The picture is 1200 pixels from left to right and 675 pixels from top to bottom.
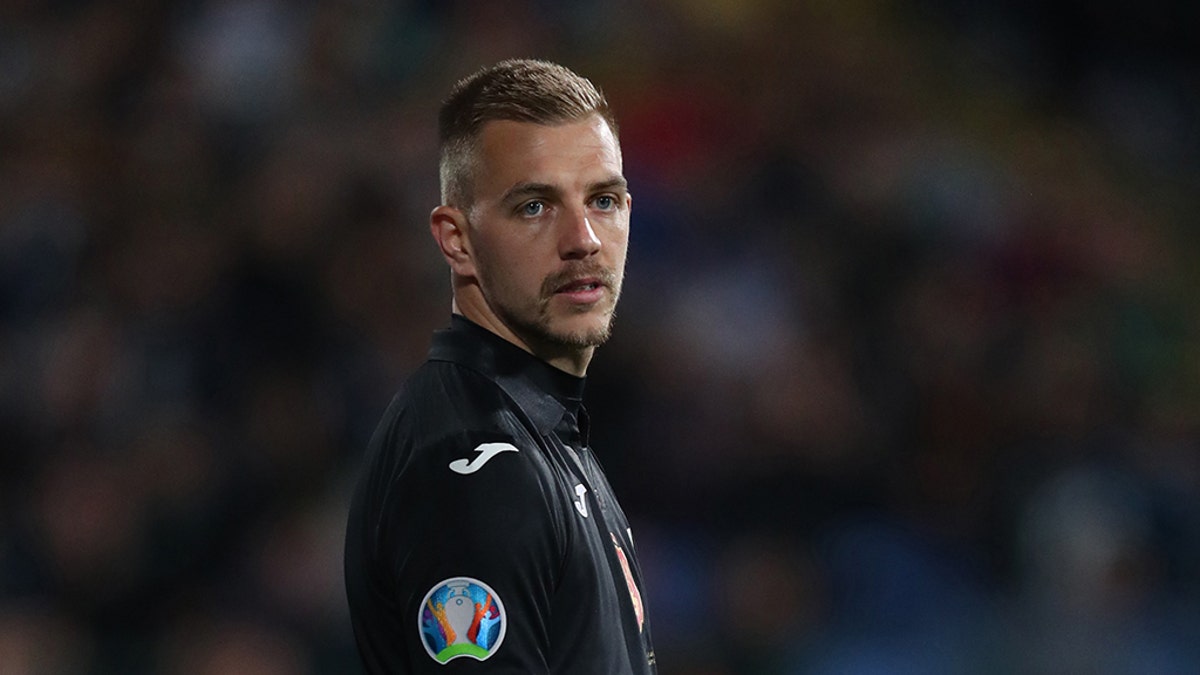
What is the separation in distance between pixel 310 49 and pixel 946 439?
3.17 meters

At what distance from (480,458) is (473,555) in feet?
0.50

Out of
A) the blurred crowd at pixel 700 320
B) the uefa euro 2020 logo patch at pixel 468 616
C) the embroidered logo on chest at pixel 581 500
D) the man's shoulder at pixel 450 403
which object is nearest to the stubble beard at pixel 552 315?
the man's shoulder at pixel 450 403

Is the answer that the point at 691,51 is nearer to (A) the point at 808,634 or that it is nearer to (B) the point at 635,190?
(B) the point at 635,190

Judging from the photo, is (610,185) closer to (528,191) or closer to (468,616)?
(528,191)

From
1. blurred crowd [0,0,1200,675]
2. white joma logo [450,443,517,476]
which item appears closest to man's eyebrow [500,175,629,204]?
white joma logo [450,443,517,476]

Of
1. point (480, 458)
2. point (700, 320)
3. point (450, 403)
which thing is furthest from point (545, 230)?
point (700, 320)

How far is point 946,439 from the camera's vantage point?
6078mm

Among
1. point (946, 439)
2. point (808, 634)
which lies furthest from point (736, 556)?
point (946, 439)

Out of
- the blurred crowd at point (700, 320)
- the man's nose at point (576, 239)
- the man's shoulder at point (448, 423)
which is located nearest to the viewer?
the man's shoulder at point (448, 423)

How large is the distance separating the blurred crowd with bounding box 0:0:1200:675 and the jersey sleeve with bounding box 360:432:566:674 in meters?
3.34

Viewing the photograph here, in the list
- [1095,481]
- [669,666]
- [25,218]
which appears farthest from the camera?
[25,218]

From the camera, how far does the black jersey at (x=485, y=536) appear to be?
79.9 inches

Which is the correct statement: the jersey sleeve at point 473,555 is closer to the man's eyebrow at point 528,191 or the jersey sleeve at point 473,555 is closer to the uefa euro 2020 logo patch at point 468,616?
the uefa euro 2020 logo patch at point 468,616

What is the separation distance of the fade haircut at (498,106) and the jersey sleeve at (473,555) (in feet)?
1.57
